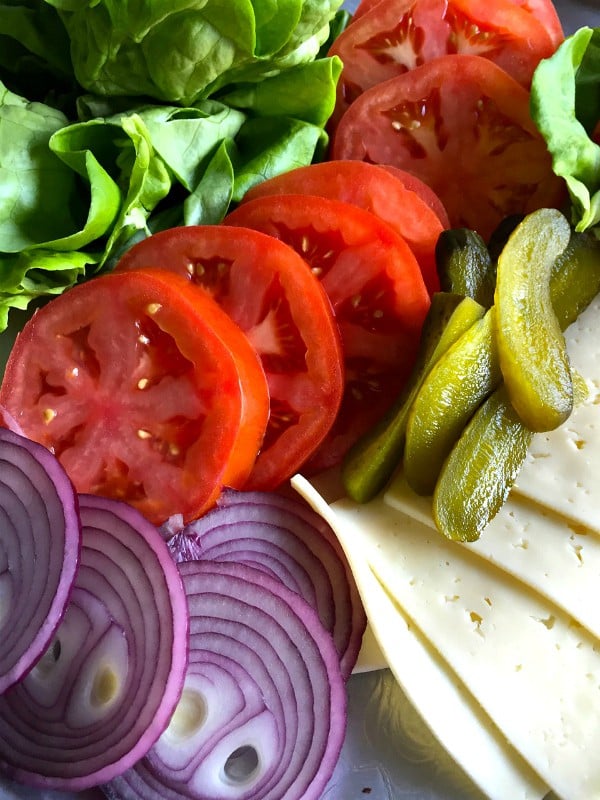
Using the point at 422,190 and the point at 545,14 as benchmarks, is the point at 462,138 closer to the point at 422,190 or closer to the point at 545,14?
the point at 422,190

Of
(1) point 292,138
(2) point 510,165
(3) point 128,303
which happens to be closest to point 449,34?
(2) point 510,165

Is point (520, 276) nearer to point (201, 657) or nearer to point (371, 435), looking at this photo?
point (371, 435)

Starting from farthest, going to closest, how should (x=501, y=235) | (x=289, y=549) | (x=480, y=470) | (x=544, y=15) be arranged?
(x=544, y=15) < (x=501, y=235) < (x=289, y=549) < (x=480, y=470)

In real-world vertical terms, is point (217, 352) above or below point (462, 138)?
below

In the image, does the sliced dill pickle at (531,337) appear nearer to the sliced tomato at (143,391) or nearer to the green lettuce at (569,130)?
the green lettuce at (569,130)

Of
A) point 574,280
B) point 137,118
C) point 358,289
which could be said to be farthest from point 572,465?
point 137,118

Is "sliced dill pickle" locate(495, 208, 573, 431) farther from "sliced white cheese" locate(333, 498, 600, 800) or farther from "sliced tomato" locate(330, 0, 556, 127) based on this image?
"sliced tomato" locate(330, 0, 556, 127)

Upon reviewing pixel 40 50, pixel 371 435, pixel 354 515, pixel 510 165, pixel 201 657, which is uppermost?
pixel 510 165
